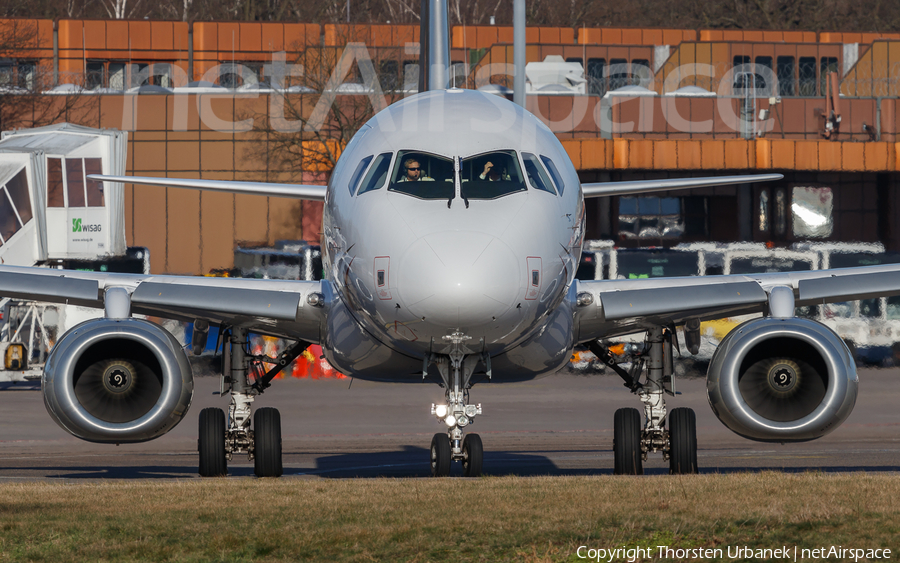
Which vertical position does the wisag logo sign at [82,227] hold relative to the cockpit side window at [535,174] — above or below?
above

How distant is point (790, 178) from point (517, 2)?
33.0m

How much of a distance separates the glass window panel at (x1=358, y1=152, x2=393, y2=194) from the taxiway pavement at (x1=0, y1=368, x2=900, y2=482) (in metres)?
5.14

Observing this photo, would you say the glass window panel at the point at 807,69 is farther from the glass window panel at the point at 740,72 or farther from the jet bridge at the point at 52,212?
the jet bridge at the point at 52,212

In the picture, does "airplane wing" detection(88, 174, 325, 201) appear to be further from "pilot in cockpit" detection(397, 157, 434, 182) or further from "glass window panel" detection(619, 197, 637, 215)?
"glass window panel" detection(619, 197, 637, 215)

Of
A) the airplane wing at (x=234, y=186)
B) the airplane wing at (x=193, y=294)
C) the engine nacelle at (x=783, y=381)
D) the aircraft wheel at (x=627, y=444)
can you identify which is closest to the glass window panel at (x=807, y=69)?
the aircraft wheel at (x=627, y=444)

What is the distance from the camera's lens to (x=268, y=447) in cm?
1472

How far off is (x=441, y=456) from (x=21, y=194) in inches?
996

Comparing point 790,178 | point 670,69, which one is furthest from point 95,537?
point 670,69

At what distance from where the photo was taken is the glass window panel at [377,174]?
12008 mm

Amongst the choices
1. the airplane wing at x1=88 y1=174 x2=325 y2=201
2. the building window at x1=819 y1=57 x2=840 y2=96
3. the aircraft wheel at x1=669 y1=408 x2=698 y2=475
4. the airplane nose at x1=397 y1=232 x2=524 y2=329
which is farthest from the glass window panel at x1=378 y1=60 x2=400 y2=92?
the airplane nose at x1=397 y1=232 x2=524 y2=329

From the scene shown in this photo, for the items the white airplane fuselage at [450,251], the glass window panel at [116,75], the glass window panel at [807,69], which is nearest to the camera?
the white airplane fuselage at [450,251]

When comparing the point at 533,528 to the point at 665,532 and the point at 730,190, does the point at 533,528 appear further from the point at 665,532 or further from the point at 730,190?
the point at 730,190

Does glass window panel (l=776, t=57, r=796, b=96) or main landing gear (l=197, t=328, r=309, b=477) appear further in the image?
glass window panel (l=776, t=57, r=796, b=96)

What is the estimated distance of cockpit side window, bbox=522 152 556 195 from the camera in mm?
12016
